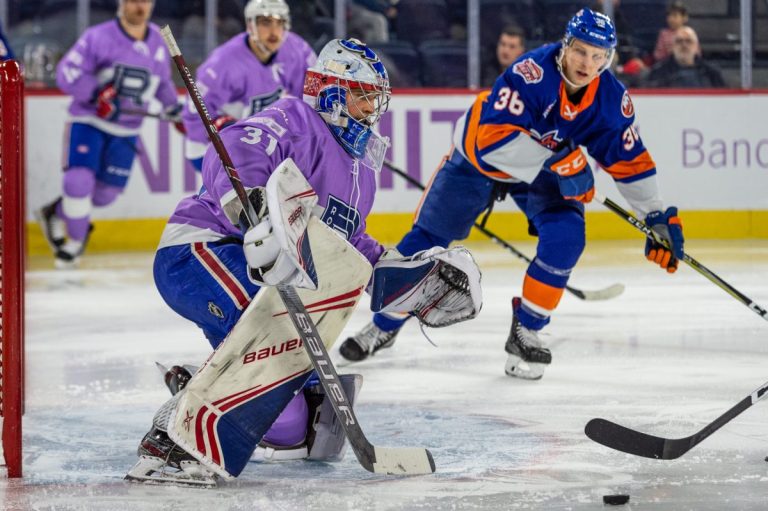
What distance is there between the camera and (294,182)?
7.72 feet

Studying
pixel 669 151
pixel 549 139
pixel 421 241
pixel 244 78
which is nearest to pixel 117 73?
pixel 244 78

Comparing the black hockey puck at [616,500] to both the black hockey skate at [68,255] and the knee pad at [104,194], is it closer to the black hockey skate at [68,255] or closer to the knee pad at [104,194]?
the black hockey skate at [68,255]

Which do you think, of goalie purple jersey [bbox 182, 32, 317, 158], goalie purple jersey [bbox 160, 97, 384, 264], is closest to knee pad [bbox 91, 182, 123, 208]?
goalie purple jersey [bbox 182, 32, 317, 158]

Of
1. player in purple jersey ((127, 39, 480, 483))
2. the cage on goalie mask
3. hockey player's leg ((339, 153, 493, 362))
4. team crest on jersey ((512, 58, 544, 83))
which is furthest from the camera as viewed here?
hockey player's leg ((339, 153, 493, 362))

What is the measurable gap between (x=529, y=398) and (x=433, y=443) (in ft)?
1.81

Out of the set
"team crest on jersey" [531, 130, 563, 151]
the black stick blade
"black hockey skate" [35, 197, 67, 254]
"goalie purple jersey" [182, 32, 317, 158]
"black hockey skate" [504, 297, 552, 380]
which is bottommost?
"black hockey skate" [35, 197, 67, 254]

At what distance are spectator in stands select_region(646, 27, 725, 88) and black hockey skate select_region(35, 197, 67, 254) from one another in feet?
10.2

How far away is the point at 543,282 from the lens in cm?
368

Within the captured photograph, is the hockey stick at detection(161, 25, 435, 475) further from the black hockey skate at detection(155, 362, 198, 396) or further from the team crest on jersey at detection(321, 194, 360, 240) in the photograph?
the black hockey skate at detection(155, 362, 198, 396)

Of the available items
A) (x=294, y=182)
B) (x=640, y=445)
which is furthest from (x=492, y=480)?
(x=294, y=182)

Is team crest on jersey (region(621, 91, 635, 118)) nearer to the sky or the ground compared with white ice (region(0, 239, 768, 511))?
nearer to the sky

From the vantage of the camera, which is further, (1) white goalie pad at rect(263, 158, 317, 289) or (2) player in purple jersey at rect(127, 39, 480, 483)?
(2) player in purple jersey at rect(127, 39, 480, 483)

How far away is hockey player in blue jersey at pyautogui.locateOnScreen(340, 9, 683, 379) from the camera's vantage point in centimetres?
355

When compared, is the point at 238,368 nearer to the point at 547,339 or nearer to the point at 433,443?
the point at 433,443
